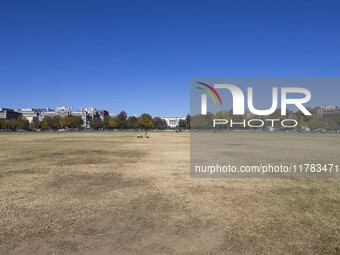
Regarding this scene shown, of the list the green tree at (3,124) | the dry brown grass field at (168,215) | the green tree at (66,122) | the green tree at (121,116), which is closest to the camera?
the dry brown grass field at (168,215)

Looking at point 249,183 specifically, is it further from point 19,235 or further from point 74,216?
point 19,235

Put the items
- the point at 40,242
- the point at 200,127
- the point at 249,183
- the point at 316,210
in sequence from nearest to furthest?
the point at 40,242 → the point at 316,210 → the point at 249,183 → the point at 200,127

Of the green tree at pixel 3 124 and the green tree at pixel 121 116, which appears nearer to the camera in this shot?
the green tree at pixel 3 124

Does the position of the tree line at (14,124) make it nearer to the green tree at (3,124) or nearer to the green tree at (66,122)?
the green tree at (3,124)

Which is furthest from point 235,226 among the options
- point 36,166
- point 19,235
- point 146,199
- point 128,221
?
point 36,166

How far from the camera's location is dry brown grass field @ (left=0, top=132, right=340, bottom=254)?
548 cm

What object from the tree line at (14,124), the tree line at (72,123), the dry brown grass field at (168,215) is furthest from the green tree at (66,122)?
the dry brown grass field at (168,215)

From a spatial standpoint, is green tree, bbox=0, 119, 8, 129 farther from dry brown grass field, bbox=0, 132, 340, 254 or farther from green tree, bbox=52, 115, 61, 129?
dry brown grass field, bbox=0, 132, 340, 254

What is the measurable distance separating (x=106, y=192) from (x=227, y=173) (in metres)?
7.07

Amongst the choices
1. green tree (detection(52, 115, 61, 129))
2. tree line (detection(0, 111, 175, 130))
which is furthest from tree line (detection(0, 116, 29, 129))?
green tree (detection(52, 115, 61, 129))

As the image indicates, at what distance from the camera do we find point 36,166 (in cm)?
1577

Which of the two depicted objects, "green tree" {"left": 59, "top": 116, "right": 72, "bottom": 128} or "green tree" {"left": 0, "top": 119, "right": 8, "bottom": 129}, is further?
"green tree" {"left": 59, "top": 116, "right": 72, "bottom": 128}

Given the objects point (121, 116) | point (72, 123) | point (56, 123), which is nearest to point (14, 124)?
point (56, 123)

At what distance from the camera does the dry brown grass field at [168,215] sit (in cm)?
548
